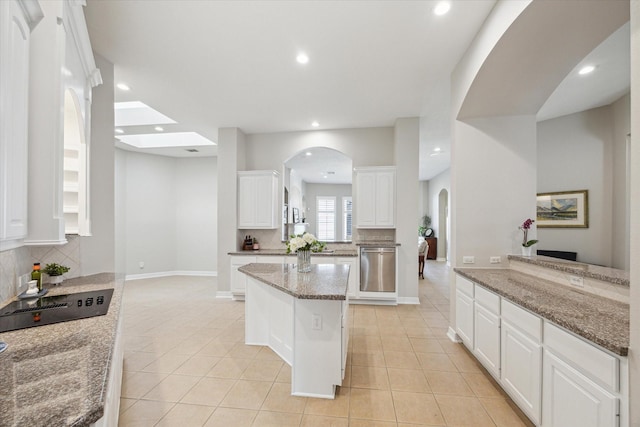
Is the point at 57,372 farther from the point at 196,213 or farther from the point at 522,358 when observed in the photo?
the point at 196,213

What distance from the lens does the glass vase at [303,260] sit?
9.46ft

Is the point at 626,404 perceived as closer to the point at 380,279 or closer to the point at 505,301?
the point at 505,301

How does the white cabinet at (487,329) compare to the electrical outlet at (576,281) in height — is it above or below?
below

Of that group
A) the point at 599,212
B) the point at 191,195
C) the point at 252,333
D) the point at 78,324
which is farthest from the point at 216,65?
the point at 599,212

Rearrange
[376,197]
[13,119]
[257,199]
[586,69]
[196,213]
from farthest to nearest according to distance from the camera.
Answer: [196,213], [257,199], [376,197], [586,69], [13,119]

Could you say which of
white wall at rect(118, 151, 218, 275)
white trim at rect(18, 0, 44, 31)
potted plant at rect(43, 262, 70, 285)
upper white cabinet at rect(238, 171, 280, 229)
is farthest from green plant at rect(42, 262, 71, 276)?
white wall at rect(118, 151, 218, 275)

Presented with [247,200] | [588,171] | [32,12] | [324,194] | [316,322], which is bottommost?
[316,322]

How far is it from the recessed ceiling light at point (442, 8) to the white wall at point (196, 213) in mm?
6056

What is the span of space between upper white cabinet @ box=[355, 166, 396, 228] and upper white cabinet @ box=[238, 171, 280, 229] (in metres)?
1.62

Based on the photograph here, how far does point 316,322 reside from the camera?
7.19ft

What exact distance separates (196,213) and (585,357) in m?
7.37

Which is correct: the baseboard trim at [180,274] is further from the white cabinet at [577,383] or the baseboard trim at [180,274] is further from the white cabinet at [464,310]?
the white cabinet at [577,383]

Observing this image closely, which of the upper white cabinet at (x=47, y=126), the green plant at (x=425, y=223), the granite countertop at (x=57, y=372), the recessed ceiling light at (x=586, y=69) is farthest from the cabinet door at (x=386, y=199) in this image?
the green plant at (x=425, y=223)

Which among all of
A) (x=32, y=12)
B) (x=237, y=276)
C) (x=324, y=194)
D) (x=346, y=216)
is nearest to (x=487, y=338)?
(x=32, y=12)
